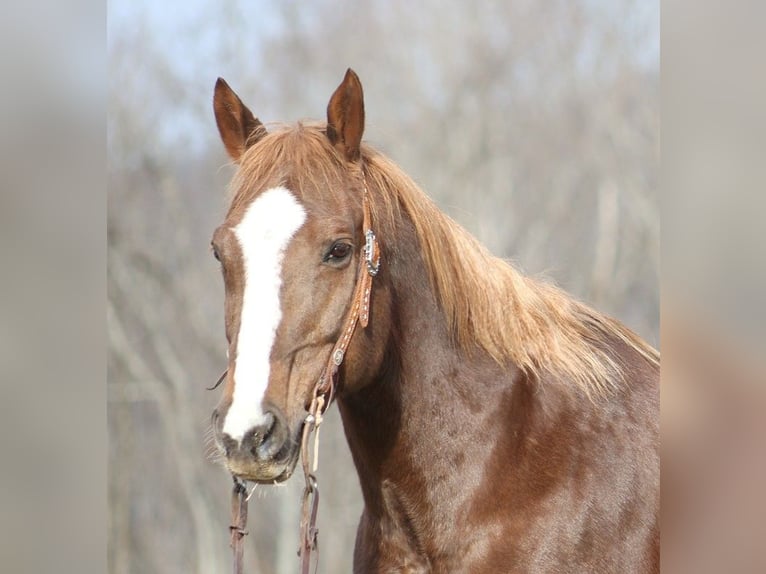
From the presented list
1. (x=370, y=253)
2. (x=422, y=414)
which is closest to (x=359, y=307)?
(x=370, y=253)

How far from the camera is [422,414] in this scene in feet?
6.81

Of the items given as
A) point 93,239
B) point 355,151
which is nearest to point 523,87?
point 355,151

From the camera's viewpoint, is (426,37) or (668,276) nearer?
(668,276)

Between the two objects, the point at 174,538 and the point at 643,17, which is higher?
the point at 643,17

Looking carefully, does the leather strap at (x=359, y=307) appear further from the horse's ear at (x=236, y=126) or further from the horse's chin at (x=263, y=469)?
the horse's ear at (x=236, y=126)

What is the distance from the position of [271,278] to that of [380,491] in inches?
28.5

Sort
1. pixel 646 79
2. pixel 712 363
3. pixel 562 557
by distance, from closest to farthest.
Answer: pixel 712 363 → pixel 562 557 → pixel 646 79

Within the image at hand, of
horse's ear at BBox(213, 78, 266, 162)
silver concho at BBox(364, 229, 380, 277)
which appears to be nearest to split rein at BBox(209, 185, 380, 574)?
silver concho at BBox(364, 229, 380, 277)

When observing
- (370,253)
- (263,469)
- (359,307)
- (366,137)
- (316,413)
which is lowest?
(263,469)

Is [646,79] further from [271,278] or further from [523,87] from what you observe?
[271,278]

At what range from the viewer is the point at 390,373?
208 centimetres

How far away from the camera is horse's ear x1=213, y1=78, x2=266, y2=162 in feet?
7.09

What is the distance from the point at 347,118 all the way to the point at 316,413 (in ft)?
2.61

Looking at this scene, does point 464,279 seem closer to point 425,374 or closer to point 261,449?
point 425,374
